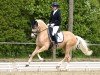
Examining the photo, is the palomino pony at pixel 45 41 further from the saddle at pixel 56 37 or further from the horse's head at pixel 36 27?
the saddle at pixel 56 37

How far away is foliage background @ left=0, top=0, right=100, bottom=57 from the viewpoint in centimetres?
2586

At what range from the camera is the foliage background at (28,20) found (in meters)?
25.9

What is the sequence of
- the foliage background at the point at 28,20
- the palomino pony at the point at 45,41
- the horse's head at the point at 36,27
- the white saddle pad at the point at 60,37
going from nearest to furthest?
the palomino pony at the point at 45,41, the horse's head at the point at 36,27, the white saddle pad at the point at 60,37, the foliage background at the point at 28,20

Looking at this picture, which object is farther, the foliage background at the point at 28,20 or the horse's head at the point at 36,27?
the foliage background at the point at 28,20

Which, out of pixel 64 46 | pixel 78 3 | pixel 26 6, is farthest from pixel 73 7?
pixel 64 46

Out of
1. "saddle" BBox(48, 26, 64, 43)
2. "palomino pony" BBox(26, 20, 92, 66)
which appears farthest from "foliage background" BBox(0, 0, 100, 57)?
"saddle" BBox(48, 26, 64, 43)

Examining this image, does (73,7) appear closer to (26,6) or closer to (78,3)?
(78,3)

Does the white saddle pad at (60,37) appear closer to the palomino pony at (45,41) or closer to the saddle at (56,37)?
the saddle at (56,37)

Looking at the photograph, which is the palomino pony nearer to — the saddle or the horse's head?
the horse's head

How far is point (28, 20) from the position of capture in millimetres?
26375

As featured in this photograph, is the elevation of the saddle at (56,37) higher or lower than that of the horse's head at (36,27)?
lower

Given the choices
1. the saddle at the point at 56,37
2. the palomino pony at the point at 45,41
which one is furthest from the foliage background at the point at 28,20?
the saddle at the point at 56,37

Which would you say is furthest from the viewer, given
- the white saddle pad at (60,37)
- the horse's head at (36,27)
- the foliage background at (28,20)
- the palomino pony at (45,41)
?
the foliage background at (28,20)

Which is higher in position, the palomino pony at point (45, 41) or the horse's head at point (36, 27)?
the horse's head at point (36, 27)
